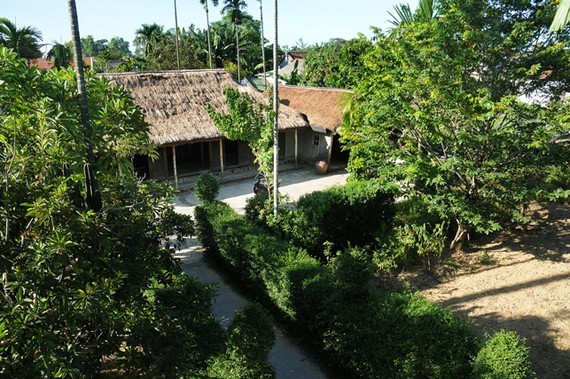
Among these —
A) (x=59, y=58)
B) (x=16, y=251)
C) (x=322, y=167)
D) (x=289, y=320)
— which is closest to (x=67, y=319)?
(x=16, y=251)

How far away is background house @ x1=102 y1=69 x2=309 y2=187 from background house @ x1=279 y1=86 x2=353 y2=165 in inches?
26.4

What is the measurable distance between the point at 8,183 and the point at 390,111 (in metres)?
8.29

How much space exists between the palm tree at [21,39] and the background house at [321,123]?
15.5m

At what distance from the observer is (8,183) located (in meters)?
4.34

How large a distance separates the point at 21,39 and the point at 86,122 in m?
28.9

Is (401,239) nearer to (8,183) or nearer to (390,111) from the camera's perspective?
(390,111)

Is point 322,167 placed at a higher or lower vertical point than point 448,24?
lower

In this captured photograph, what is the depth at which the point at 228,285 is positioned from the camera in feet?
35.8

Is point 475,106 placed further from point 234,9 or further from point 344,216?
point 234,9

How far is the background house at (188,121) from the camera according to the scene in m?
18.0

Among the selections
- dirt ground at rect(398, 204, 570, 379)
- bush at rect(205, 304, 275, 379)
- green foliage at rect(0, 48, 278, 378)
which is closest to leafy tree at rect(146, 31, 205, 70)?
dirt ground at rect(398, 204, 570, 379)

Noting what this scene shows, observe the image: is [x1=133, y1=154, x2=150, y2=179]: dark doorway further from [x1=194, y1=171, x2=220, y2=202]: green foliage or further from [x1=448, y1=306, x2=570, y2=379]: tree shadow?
[x1=448, y1=306, x2=570, y2=379]: tree shadow

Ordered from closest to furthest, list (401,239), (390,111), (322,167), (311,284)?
(311,284), (390,111), (401,239), (322,167)

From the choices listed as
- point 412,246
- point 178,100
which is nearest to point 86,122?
point 412,246
